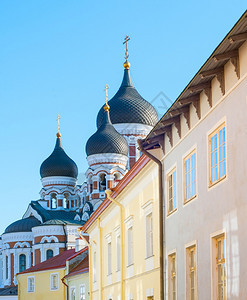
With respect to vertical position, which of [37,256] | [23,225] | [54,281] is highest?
[23,225]

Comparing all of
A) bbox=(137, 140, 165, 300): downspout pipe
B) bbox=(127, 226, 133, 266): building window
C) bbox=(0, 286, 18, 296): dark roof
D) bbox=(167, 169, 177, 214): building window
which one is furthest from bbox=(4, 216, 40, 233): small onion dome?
bbox=(167, 169, 177, 214): building window

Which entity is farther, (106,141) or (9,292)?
(106,141)

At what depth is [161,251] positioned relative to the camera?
579 inches

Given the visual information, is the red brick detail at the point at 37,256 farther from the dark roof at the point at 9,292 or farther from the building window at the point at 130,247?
the building window at the point at 130,247

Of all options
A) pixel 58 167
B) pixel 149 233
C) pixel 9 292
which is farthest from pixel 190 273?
pixel 58 167

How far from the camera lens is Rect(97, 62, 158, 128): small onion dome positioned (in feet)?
231

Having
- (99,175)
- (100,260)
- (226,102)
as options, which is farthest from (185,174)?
(99,175)

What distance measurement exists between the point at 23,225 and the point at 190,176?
59004 mm

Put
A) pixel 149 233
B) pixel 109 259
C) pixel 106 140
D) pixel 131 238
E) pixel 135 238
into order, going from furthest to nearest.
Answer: pixel 106 140
pixel 109 259
pixel 131 238
pixel 135 238
pixel 149 233

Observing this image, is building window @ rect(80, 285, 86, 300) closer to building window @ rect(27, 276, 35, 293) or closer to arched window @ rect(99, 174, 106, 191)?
building window @ rect(27, 276, 35, 293)

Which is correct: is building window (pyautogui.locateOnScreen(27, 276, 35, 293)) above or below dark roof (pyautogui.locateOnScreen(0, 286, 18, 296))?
above

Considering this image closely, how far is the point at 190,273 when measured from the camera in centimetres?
1264

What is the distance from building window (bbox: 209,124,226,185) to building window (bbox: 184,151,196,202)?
108 centimetres

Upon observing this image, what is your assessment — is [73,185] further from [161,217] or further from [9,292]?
[161,217]
